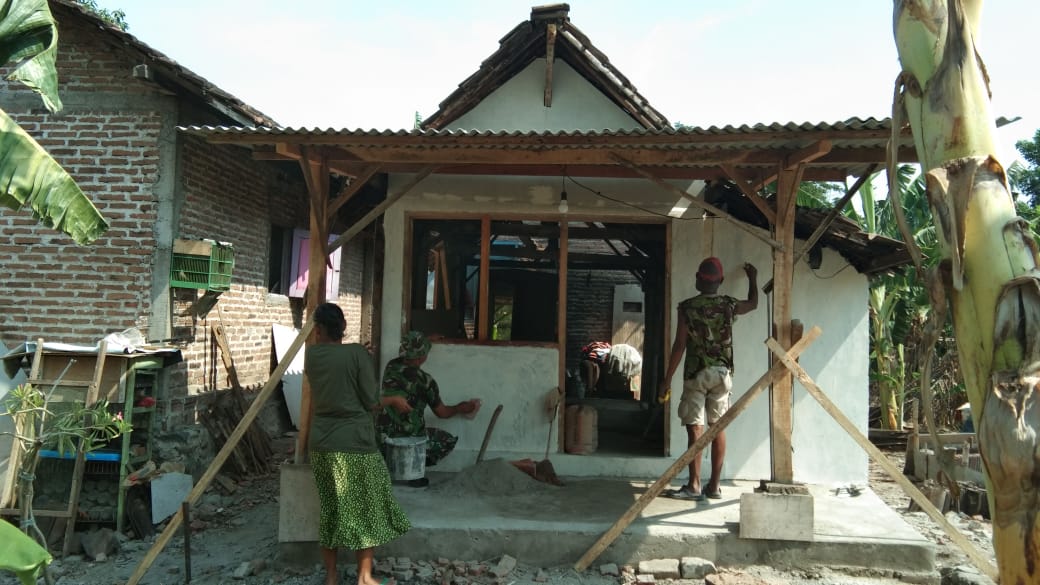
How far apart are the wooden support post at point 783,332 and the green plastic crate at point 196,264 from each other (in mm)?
5475

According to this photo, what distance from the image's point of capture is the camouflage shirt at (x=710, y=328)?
561cm

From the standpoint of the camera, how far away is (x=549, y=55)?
283 inches

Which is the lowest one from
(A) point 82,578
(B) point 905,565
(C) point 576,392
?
(A) point 82,578

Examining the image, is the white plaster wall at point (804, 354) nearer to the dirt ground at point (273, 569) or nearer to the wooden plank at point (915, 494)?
the dirt ground at point (273, 569)

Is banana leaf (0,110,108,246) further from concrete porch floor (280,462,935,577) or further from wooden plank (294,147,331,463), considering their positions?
concrete porch floor (280,462,935,577)

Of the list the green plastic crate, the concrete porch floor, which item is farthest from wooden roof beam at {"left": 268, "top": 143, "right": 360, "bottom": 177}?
the concrete porch floor

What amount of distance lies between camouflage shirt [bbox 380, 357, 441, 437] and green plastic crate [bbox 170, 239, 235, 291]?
7.84ft

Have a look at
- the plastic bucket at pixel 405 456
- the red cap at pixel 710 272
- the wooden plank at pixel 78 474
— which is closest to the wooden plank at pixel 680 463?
the red cap at pixel 710 272

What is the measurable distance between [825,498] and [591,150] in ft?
12.7

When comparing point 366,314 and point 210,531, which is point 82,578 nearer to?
point 210,531

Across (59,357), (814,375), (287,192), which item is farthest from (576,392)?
(59,357)

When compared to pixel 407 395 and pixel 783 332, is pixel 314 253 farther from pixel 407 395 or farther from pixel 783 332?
pixel 783 332

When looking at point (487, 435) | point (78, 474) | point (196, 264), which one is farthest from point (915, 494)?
point (196, 264)

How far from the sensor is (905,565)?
4809 millimetres
